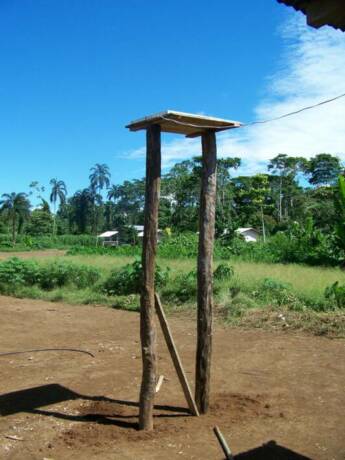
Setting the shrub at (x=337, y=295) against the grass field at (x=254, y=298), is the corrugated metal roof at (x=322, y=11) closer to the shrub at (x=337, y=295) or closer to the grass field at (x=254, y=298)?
the grass field at (x=254, y=298)

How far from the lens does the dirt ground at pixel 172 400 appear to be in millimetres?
3930

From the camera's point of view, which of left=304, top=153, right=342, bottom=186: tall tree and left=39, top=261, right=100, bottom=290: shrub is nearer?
left=39, top=261, right=100, bottom=290: shrub

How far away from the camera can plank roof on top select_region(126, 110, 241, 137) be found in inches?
166

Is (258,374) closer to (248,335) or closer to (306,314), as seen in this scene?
(248,335)

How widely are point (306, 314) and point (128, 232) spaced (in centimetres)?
4449

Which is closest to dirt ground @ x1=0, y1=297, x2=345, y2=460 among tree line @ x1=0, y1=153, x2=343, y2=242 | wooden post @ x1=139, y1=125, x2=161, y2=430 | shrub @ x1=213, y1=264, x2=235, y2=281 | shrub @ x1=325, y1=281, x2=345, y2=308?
wooden post @ x1=139, y1=125, x2=161, y2=430

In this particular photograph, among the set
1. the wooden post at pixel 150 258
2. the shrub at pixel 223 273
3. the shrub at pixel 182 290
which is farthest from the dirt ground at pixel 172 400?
the shrub at pixel 223 273

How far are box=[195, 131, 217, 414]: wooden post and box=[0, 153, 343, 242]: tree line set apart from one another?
24616 millimetres

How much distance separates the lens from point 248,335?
8156mm

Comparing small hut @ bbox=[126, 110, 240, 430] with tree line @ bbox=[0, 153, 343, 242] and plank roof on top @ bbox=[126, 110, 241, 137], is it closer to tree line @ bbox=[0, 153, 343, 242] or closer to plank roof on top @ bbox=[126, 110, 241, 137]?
plank roof on top @ bbox=[126, 110, 241, 137]

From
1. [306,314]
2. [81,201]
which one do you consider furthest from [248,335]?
[81,201]

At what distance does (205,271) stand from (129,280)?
25.6 feet

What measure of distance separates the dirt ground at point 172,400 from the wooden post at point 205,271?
304mm

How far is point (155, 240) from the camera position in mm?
4375
